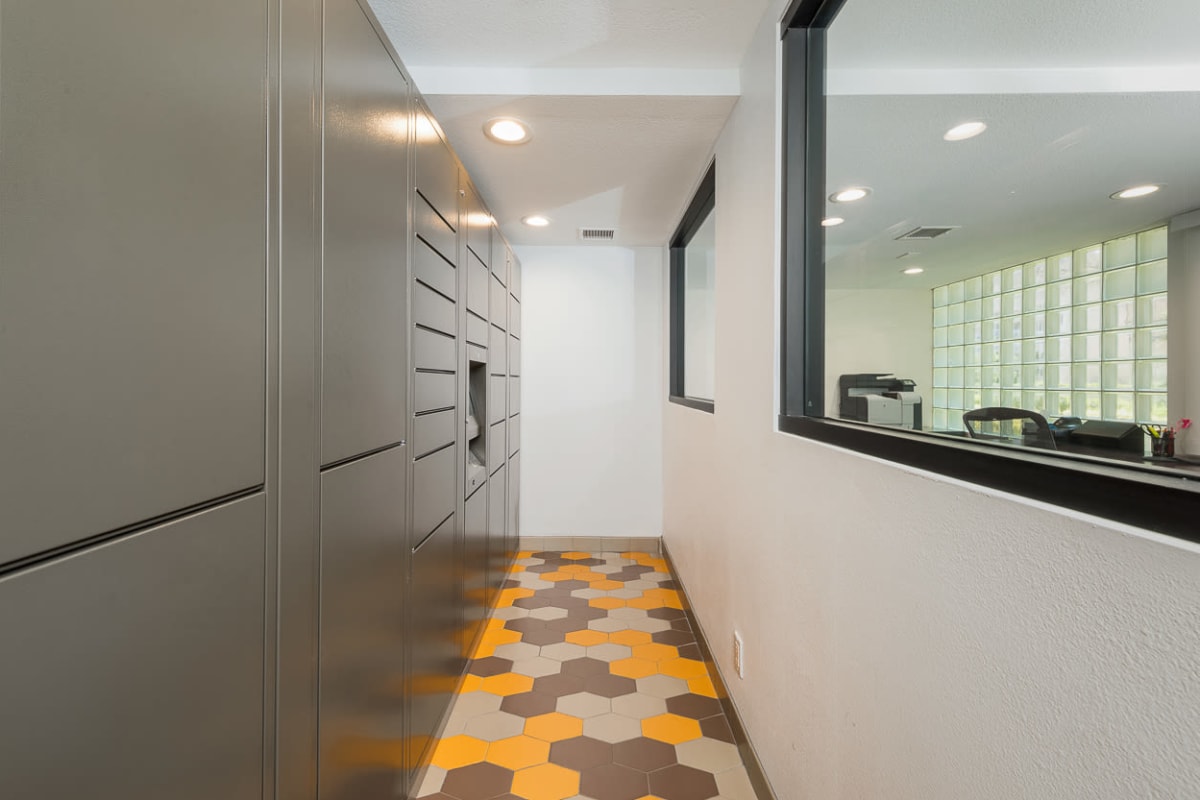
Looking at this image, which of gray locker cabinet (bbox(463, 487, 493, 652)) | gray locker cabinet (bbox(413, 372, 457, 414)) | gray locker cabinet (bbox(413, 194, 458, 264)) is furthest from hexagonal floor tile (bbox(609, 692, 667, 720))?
gray locker cabinet (bbox(413, 194, 458, 264))

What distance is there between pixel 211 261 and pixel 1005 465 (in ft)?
3.60

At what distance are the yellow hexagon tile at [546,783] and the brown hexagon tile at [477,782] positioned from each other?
39 mm

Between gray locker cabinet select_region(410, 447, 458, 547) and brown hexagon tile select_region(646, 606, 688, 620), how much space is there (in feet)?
4.85

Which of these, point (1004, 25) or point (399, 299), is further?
point (399, 299)

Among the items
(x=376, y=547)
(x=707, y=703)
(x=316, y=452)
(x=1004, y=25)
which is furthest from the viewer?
(x=707, y=703)

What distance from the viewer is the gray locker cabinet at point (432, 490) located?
1.69 meters

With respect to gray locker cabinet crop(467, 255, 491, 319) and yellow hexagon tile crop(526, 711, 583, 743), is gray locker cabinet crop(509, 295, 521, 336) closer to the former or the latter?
gray locker cabinet crop(467, 255, 491, 319)

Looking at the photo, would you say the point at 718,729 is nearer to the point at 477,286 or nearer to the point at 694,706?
the point at 694,706

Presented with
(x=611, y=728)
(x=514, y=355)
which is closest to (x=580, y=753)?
A: (x=611, y=728)

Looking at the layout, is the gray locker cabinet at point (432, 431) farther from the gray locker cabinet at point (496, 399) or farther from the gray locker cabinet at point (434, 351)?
the gray locker cabinet at point (496, 399)

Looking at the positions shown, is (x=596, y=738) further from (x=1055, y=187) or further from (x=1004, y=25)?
(x=1004, y=25)

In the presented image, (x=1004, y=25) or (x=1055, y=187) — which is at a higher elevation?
(x=1004, y=25)

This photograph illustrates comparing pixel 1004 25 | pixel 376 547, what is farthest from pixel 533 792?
pixel 1004 25

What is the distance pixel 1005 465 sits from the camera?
67cm
